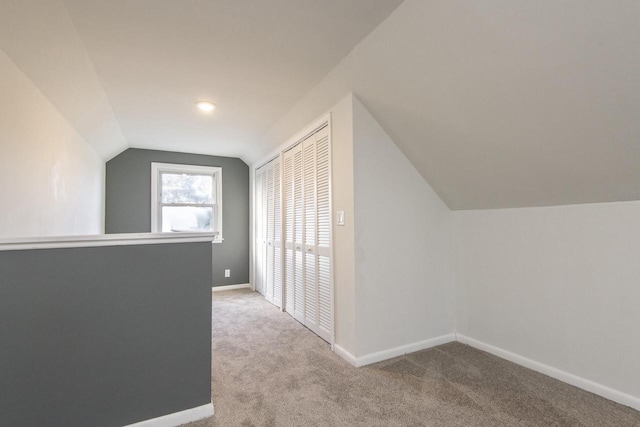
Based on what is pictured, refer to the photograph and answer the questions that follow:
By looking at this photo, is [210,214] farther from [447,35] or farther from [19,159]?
[447,35]

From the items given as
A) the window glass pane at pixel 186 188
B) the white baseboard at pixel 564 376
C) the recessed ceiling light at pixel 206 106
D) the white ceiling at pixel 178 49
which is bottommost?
the white baseboard at pixel 564 376

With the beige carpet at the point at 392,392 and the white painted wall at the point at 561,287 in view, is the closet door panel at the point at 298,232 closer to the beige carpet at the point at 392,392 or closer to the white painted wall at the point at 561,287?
the beige carpet at the point at 392,392

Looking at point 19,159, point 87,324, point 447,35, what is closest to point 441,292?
point 447,35

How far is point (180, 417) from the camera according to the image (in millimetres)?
1667

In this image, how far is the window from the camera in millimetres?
4742

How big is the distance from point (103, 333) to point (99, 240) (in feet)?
1.56

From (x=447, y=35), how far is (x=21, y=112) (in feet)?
8.39

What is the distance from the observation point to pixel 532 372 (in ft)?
7.18

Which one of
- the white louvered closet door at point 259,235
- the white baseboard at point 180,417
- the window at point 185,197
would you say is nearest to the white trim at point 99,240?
the white baseboard at point 180,417

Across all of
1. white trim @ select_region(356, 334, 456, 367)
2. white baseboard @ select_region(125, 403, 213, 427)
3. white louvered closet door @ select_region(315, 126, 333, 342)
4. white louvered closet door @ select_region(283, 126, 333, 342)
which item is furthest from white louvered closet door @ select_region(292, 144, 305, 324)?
white baseboard @ select_region(125, 403, 213, 427)

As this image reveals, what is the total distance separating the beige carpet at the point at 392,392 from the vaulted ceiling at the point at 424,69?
1259 mm

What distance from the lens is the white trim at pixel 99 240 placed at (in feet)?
4.55

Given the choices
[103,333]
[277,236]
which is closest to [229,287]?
[277,236]

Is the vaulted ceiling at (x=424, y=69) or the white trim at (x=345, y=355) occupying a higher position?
the vaulted ceiling at (x=424, y=69)
